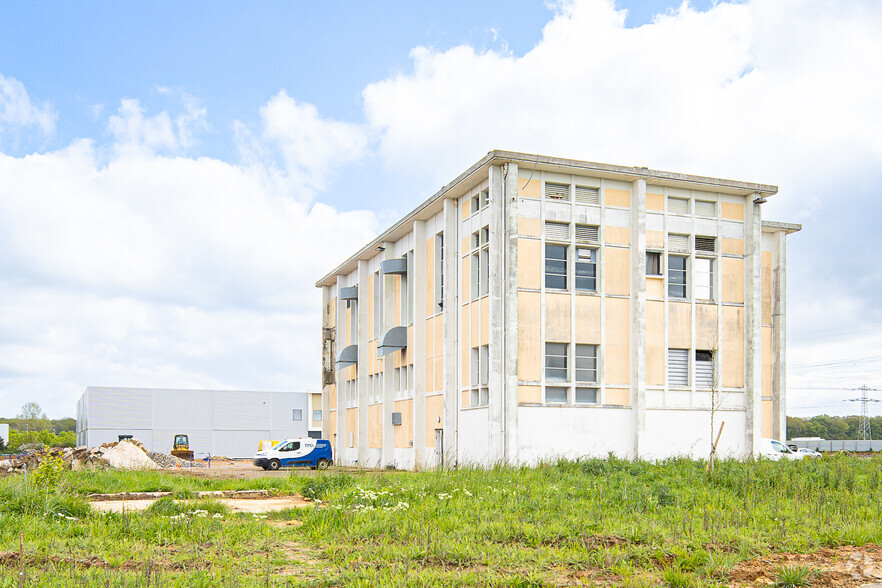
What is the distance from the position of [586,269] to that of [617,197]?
3182 mm

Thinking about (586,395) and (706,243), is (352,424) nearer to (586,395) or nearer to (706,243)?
(586,395)

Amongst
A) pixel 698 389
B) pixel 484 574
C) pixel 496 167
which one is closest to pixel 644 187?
pixel 496 167

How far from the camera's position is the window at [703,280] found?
34.7 metres

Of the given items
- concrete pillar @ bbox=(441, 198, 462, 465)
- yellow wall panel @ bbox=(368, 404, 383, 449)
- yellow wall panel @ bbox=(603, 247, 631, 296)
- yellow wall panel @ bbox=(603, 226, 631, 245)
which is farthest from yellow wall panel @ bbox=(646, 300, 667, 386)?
yellow wall panel @ bbox=(368, 404, 383, 449)

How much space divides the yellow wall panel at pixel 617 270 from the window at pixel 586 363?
2.39 meters

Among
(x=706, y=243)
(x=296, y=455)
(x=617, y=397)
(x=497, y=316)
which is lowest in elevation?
(x=296, y=455)

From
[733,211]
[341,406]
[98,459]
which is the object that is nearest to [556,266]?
[733,211]

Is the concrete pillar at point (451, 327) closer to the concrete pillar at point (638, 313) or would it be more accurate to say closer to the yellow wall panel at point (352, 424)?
the concrete pillar at point (638, 313)

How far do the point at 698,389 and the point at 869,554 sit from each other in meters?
23.0

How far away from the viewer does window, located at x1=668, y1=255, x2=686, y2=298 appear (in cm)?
3425

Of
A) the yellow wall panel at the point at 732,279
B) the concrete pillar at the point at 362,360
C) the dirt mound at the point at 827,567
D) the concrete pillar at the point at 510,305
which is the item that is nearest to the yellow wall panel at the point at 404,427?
the concrete pillar at the point at 362,360

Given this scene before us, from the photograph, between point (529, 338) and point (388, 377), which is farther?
point (388, 377)

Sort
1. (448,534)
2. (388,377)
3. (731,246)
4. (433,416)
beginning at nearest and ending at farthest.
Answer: (448,534) < (731,246) < (433,416) < (388,377)

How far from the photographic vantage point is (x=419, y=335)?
39.3 meters
